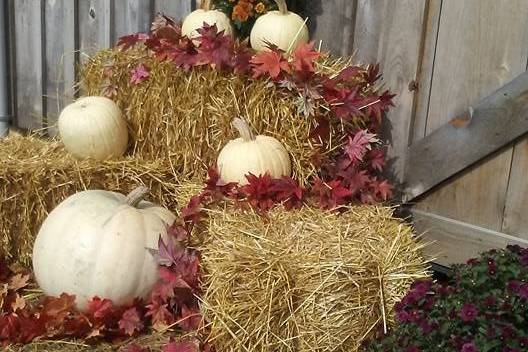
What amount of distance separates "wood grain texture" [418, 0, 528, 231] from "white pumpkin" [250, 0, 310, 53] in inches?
28.9

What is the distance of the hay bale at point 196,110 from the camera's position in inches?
141

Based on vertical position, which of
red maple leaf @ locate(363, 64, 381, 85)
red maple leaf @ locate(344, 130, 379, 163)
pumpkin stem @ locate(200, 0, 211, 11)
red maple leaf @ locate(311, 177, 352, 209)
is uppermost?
pumpkin stem @ locate(200, 0, 211, 11)

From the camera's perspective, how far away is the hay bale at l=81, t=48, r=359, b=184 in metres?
3.58

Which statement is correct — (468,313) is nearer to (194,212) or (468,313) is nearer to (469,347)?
(469,347)

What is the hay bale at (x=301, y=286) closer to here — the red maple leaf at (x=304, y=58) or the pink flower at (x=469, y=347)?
the pink flower at (x=469, y=347)

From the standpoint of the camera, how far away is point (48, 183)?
147 inches

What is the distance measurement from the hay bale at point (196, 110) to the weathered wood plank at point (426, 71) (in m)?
0.35

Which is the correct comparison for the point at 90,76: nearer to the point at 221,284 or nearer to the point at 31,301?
Result: the point at 31,301

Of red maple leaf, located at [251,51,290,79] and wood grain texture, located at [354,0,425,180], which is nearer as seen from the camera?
red maple leaf, located at [251,51,290,79]

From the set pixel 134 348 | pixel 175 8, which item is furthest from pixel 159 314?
pixel 175 8

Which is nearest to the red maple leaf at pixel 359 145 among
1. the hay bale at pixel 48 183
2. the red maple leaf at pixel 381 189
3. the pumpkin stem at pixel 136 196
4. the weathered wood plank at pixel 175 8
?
the red maple leaf at pixel 381 189

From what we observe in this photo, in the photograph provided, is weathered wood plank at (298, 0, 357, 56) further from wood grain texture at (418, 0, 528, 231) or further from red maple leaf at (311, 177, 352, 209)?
red maple leaf at (311, 177, 352, 209)

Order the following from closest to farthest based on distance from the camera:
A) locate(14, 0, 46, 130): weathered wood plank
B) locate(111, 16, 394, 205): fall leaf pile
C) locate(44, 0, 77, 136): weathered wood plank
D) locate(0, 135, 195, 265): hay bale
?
locate(111, 16, 394, 205): fall leaf pile
locate(0, 135, 195, 265): hay bale
locate(44, 0, 77, 136): weathered wood plank
locate(14, 0, 46, 130): weathered wood plank

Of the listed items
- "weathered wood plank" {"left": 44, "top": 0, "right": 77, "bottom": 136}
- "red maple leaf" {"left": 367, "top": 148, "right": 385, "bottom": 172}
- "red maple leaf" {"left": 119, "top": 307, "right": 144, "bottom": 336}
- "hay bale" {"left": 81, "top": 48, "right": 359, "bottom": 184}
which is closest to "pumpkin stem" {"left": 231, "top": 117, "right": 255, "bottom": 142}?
"hay bale" {"left": 81, "top": 48, "right": 359, "bottom": 184}
